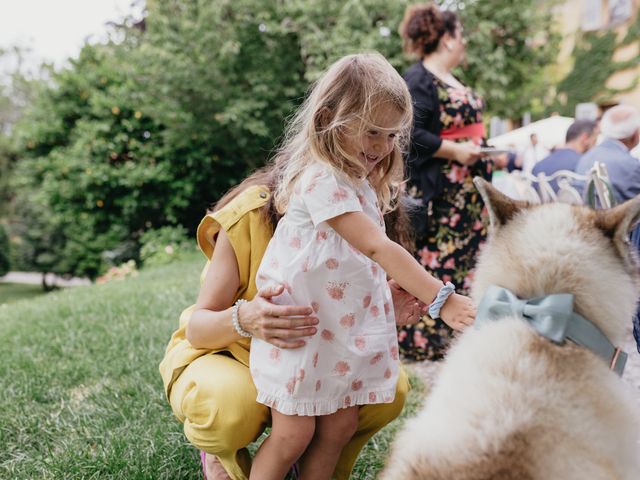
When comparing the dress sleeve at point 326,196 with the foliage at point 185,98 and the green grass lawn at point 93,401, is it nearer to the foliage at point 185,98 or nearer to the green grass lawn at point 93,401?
the green grass lawn at point 93,401

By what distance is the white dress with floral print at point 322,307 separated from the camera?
1.95 metres

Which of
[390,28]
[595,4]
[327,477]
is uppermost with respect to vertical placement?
[595,4]

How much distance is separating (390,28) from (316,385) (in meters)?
9.95

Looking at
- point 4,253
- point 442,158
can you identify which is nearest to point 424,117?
point 442,158

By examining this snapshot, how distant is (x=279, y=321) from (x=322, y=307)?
0.19 m

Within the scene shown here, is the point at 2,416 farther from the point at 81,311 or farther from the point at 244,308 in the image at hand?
the point at 81,311

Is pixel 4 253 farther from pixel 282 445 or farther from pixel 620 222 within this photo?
pixel 620 222

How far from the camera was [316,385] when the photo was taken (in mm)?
1974

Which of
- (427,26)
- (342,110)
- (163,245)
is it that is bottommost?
(163,245)

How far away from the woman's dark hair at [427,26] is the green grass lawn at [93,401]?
2381 mm

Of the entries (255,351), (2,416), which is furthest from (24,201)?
(255,351)

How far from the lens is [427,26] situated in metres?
3.93

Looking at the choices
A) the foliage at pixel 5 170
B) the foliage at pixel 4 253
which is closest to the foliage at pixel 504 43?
the foliage at pixel 4 253

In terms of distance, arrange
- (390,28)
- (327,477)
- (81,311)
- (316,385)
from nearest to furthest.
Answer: (316,385), (327,477), (81,311), (390,28)
